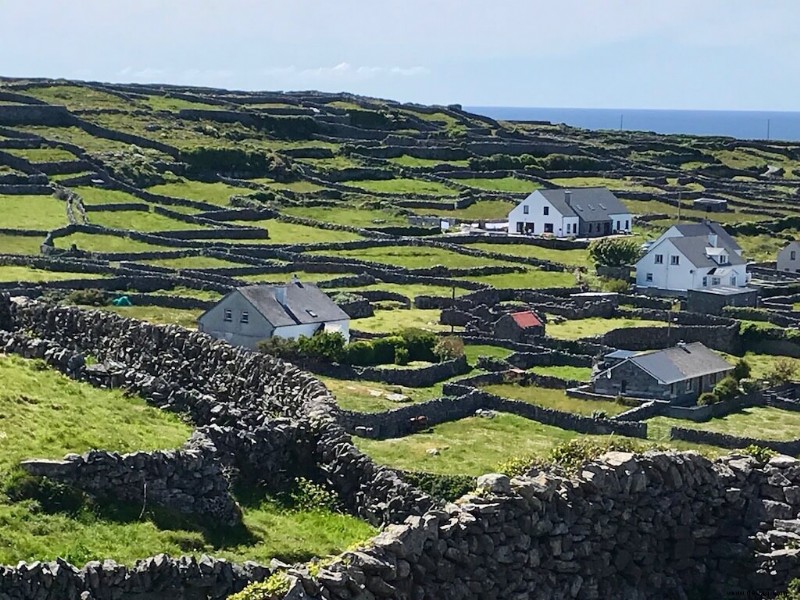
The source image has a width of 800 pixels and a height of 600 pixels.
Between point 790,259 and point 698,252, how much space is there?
14.6 m

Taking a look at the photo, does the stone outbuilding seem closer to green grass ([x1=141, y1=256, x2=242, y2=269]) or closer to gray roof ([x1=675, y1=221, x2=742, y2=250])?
green grass ([x1=141, y1=256, x2=242, y2=269])

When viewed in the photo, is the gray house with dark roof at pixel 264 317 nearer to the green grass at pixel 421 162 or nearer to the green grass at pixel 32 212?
the green grass at pixel 32 212

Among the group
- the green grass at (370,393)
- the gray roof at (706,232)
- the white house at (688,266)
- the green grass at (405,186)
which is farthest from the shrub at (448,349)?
the green grass at (405,186)

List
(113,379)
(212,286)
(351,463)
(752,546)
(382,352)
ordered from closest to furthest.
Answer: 1. (752,546)
2. (351,463)
3. (113,379)
4. (382,352)
5. (212,286)

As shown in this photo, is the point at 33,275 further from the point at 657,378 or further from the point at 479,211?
the point at 479,211

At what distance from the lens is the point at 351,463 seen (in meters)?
17.9

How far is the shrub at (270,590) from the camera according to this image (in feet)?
34.4

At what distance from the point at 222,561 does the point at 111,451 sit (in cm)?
311

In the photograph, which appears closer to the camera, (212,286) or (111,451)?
(111,451)

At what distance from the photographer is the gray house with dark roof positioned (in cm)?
7606

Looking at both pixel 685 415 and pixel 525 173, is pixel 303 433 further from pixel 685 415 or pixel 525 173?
pixel 525 173

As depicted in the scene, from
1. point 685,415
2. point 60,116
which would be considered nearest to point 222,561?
point 685,415

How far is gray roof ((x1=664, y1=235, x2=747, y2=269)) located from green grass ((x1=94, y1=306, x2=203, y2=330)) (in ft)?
132

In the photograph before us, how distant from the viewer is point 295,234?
12225 centimetres
